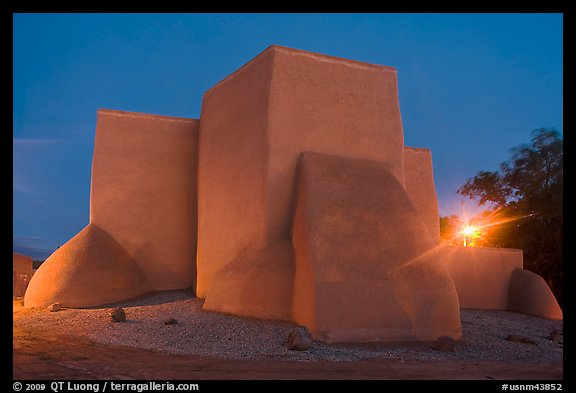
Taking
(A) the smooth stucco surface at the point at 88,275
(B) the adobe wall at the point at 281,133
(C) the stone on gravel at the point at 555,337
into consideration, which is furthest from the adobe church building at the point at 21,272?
(C) the stone on gravel at the point at 555,337

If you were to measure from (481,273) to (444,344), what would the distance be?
8111 millimetres

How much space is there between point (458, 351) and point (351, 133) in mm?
4527

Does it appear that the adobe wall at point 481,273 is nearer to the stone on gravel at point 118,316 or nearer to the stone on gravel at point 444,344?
the stone on gravel at point 444,344

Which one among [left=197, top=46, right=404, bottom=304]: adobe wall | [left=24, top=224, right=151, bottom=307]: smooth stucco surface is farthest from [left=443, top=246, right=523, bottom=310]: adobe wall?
[left=24, top=224, right=151, bottom=307]: smooth stucco surface

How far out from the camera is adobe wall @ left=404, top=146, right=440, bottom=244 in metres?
14.1

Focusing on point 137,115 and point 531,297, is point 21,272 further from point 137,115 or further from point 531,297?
point 531,297

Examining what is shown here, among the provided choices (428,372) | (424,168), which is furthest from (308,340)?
(424,168)

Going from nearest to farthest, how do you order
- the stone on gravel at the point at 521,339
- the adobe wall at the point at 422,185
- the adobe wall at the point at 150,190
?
the stone on gravel at the point at 521,339 < the adobe wall at the point at 150,190 < the adobe wall at the point at 422,185

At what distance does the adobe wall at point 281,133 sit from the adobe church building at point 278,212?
0.03 m

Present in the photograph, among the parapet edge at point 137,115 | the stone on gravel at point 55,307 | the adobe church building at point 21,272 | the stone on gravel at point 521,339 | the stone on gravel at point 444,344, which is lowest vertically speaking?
the stone on gravel at point 521,339

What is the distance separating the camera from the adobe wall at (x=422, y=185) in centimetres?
1409

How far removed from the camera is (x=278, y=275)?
27.8 ft

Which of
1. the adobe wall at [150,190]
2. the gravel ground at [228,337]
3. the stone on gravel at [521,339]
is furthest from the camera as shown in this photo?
the adobe wall at [150,190]
